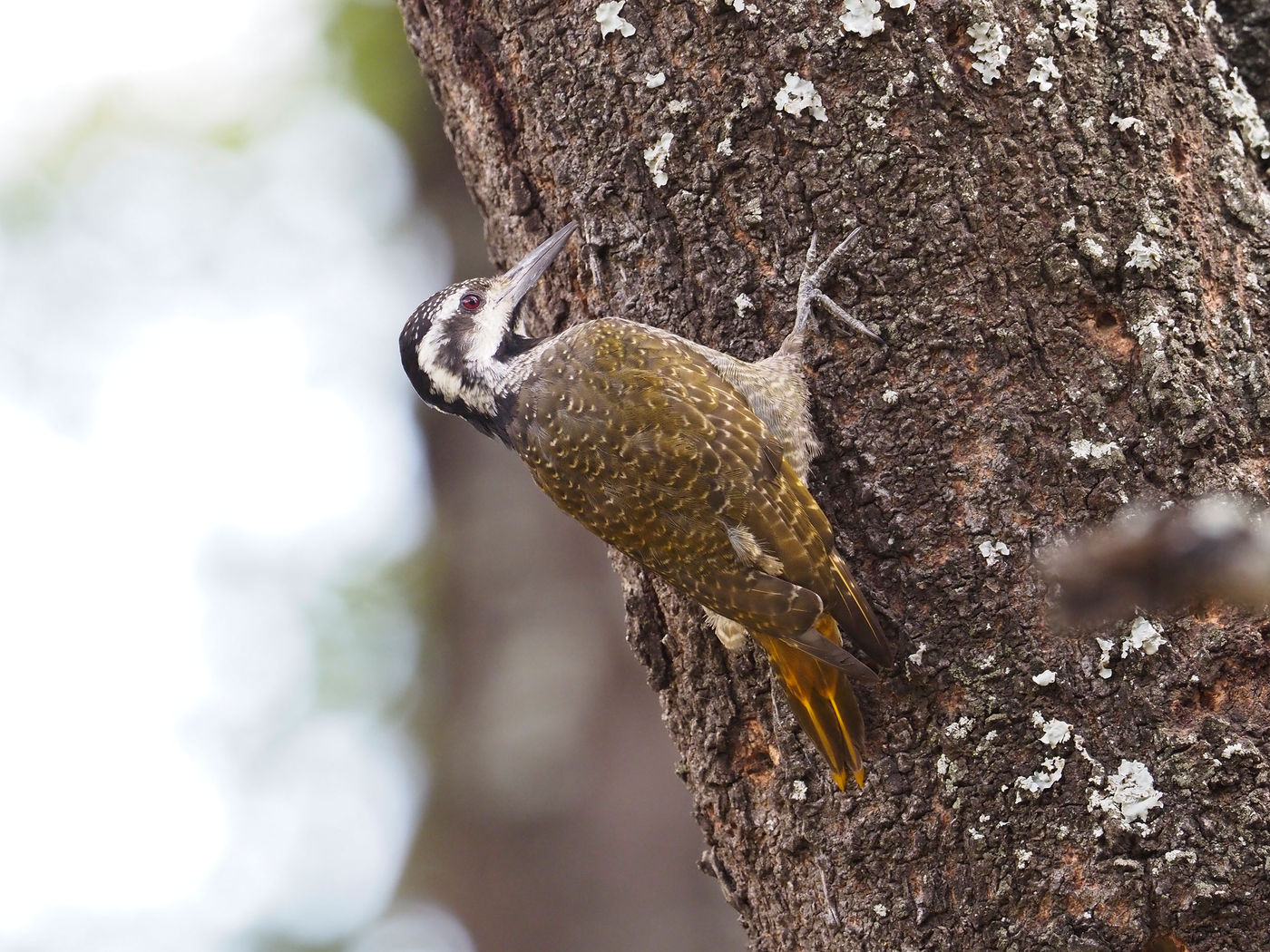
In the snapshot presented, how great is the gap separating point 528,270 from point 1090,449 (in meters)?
1.52

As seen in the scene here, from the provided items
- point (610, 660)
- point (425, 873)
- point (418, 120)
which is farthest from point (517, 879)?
point (418, 120)

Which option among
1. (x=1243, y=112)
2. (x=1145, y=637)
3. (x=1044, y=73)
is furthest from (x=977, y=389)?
(x=1243, y=112)

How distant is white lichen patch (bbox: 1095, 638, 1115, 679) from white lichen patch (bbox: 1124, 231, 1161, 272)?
0.80 m

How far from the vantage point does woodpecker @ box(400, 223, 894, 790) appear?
259 centimetres

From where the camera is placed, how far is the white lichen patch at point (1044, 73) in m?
2.57

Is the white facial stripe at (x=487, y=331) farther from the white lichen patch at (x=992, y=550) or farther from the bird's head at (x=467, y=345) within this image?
the white lichen patch at (x=992, y=550)

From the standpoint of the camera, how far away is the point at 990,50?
258cm

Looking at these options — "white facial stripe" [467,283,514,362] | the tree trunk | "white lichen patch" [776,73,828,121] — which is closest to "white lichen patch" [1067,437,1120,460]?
the tree trunk

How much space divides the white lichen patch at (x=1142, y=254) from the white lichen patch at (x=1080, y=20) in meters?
0.48

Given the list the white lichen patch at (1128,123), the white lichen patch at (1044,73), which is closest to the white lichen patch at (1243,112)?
the white lichen patch at (1128,123)

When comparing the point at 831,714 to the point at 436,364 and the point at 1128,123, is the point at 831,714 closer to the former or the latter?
the point at 1128,123

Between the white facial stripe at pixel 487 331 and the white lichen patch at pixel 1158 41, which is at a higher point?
the white lichen patch at pixel 1158 41

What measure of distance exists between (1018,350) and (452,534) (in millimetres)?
4886

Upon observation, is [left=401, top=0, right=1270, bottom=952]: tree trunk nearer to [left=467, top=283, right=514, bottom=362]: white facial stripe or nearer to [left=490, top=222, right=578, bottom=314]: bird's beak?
[left=490, top=222, right=578, bottom=314]: bird's beak
